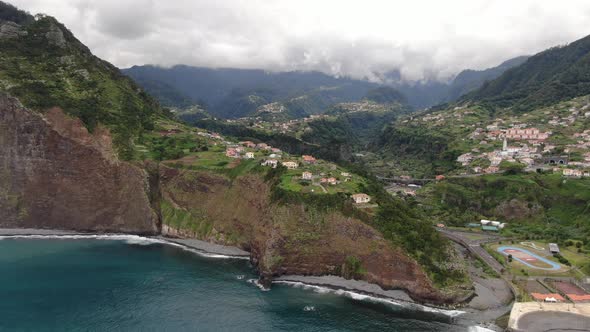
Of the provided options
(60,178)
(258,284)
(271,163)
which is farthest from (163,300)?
(60,178)

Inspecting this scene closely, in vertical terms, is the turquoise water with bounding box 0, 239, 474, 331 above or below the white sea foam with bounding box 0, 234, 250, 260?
below

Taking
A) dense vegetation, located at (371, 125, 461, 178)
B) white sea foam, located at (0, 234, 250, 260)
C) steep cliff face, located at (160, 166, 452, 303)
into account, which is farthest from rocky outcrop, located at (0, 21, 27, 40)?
dense vegetation, located at (371, 125, 461, 178)

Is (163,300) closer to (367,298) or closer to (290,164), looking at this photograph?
(367,298)

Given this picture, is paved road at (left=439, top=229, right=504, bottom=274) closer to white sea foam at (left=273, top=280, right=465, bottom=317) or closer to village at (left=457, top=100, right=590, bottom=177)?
white sea foam at (left=273, top=280, right=465, bottom=317)

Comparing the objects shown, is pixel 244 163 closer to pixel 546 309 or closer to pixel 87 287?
pixel 87 287

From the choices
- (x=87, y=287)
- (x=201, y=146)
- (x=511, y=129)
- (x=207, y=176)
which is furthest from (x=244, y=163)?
(x=511, y=129)

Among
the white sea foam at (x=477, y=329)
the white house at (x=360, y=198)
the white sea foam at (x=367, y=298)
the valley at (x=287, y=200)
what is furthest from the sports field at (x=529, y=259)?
the white house at (x=360, y=198)

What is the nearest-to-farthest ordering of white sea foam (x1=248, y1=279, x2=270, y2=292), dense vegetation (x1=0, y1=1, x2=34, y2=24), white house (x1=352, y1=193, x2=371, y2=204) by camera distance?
white sea foam (x1=248, y1=279, x2=270, y2=292)
white house (x1=352, y1=193, x2=371, y2=204)
dense vegetation (x1=0, y1=1, x2=34, y2=24)
